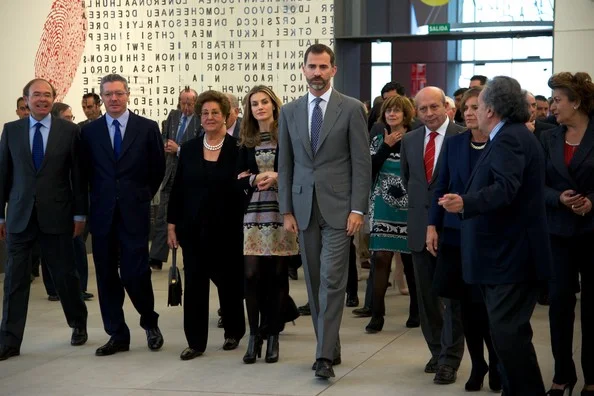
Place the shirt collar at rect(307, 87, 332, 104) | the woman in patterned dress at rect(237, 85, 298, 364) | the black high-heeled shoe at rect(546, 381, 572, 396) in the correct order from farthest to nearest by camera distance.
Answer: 1. the woman in patterned dress at rect(237, 85, 298, 364)
2. the shirt collar at rect(307, 87, 332, 104)
3. the black high-heeled shoe at rect(546, 381, 572, 396)

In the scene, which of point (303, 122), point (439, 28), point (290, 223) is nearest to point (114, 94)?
point (303, 122)

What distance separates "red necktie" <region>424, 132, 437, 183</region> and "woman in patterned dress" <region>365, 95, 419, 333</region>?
1.20 metres

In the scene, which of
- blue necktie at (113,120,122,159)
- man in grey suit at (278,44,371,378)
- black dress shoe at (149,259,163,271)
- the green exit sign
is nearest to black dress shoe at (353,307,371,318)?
man in grey suit at (278,44,371,378)

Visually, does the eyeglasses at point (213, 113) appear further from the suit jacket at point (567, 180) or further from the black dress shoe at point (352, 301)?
the black dress shoe at point (352, 301)

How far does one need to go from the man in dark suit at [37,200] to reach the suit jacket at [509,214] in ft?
11.2

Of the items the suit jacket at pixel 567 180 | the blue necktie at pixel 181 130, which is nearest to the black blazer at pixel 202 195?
the suit jacket at pixel 567 180

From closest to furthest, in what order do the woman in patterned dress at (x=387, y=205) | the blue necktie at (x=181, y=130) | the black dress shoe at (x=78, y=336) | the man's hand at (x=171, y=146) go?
the black dress shoe at (x=78, y=336) → the woman in patterned dress at (x=387, y=205) → the man's hand at (x=171, y=146) → the blue necktie at (x=181, y=130)

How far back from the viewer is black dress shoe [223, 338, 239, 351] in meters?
7.61

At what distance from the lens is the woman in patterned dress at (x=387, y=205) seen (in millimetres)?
8172

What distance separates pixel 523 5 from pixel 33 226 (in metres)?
7.98

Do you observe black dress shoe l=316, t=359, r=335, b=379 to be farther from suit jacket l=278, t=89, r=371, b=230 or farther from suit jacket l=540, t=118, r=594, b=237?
suit jacket l=540, t=118, r=594, b=237

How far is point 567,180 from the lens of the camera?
244 inches

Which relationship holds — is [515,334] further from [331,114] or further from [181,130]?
[181,130]

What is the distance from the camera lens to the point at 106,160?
749cm
